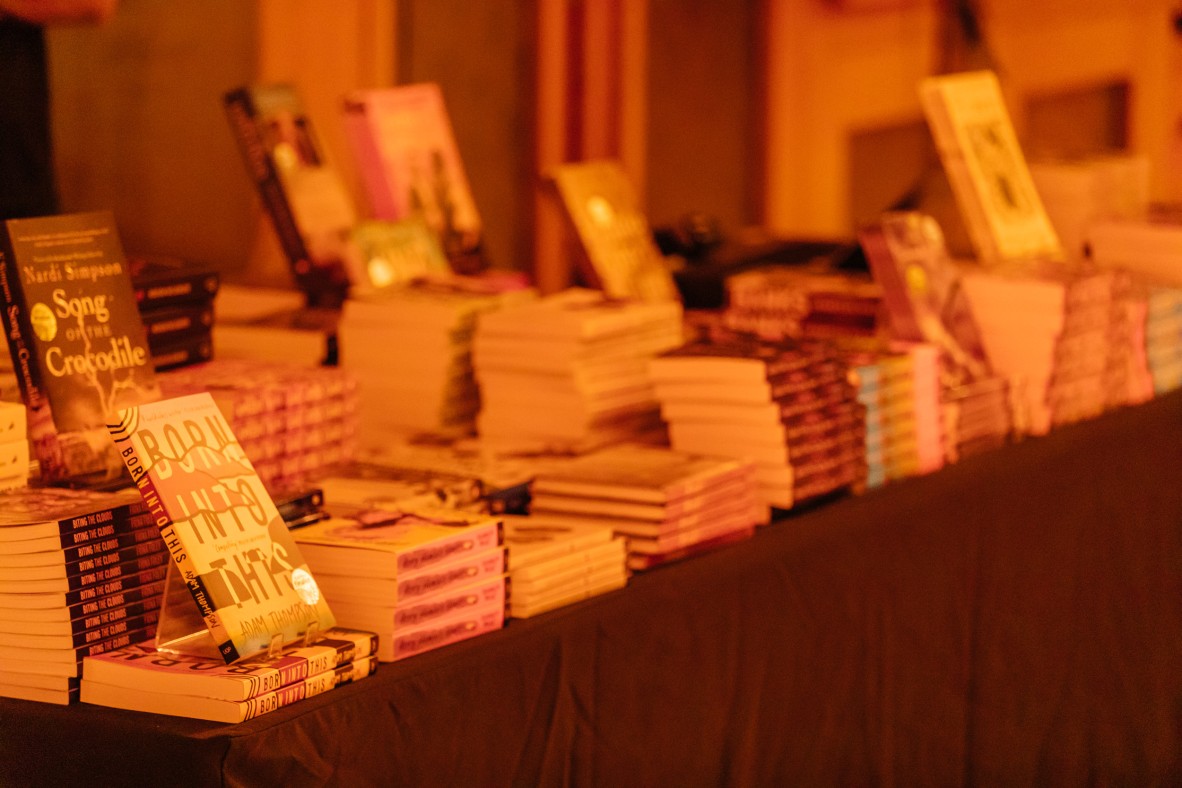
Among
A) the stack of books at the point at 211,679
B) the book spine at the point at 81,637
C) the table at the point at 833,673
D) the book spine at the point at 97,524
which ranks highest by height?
the book spine at the point at 97,524

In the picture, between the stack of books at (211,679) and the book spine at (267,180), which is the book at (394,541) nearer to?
the stack of books at (211,679)

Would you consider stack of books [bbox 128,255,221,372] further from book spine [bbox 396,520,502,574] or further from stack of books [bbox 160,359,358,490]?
book spine [bbox 396,520,502,574]

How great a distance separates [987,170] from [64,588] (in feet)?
8.15

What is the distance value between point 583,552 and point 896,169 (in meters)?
6.04

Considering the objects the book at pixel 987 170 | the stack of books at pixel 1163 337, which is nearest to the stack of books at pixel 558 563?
the book at pixel 987 170

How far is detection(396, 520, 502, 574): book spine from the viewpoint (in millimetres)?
1881

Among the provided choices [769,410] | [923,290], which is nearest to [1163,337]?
[923,290]

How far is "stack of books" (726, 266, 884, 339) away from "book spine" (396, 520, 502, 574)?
1367 millimetres

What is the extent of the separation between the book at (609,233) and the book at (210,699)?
1.71 meters

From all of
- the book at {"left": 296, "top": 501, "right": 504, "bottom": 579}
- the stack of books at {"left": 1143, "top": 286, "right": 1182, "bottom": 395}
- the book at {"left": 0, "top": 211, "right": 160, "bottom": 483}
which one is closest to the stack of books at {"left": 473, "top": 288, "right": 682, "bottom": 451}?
the book at {"left": 296, "top": 501, "right": 504, "bottom": 579}

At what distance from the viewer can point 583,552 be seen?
85.6 inches

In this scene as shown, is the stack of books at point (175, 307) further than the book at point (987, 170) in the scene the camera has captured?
No

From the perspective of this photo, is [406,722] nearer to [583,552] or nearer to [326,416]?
[583,552]

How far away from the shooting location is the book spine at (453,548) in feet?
6.17
